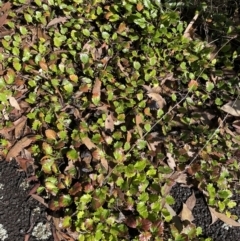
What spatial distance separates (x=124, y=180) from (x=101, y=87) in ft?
2.01

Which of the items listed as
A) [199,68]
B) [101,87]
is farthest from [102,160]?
[199,68]

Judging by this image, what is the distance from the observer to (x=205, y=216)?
2.51 metres

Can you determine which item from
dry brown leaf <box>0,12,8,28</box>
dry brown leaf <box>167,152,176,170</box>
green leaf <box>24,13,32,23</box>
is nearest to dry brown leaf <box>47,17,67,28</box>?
green leaf <box>24,13,32,23</box>

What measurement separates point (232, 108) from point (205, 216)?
25.6 inches

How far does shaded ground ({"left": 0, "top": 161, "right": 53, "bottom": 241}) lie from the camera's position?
244cm

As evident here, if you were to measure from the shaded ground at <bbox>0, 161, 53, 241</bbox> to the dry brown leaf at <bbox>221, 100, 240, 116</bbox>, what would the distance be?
1133 mm

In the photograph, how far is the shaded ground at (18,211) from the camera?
2443 mm

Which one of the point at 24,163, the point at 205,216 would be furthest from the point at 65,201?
the point at 205,216

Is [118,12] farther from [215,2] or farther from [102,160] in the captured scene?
[102,160]

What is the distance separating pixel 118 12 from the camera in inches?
121

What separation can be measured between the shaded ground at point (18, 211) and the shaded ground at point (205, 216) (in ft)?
2.19

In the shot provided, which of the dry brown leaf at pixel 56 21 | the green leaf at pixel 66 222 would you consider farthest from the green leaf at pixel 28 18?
the green leaf at pixel 66 222

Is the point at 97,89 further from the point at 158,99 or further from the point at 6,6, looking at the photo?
the point at 6,6

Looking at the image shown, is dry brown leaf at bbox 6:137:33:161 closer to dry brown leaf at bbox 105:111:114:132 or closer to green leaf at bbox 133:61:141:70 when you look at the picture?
dry brown leaf at bbox 105:111:114:132
